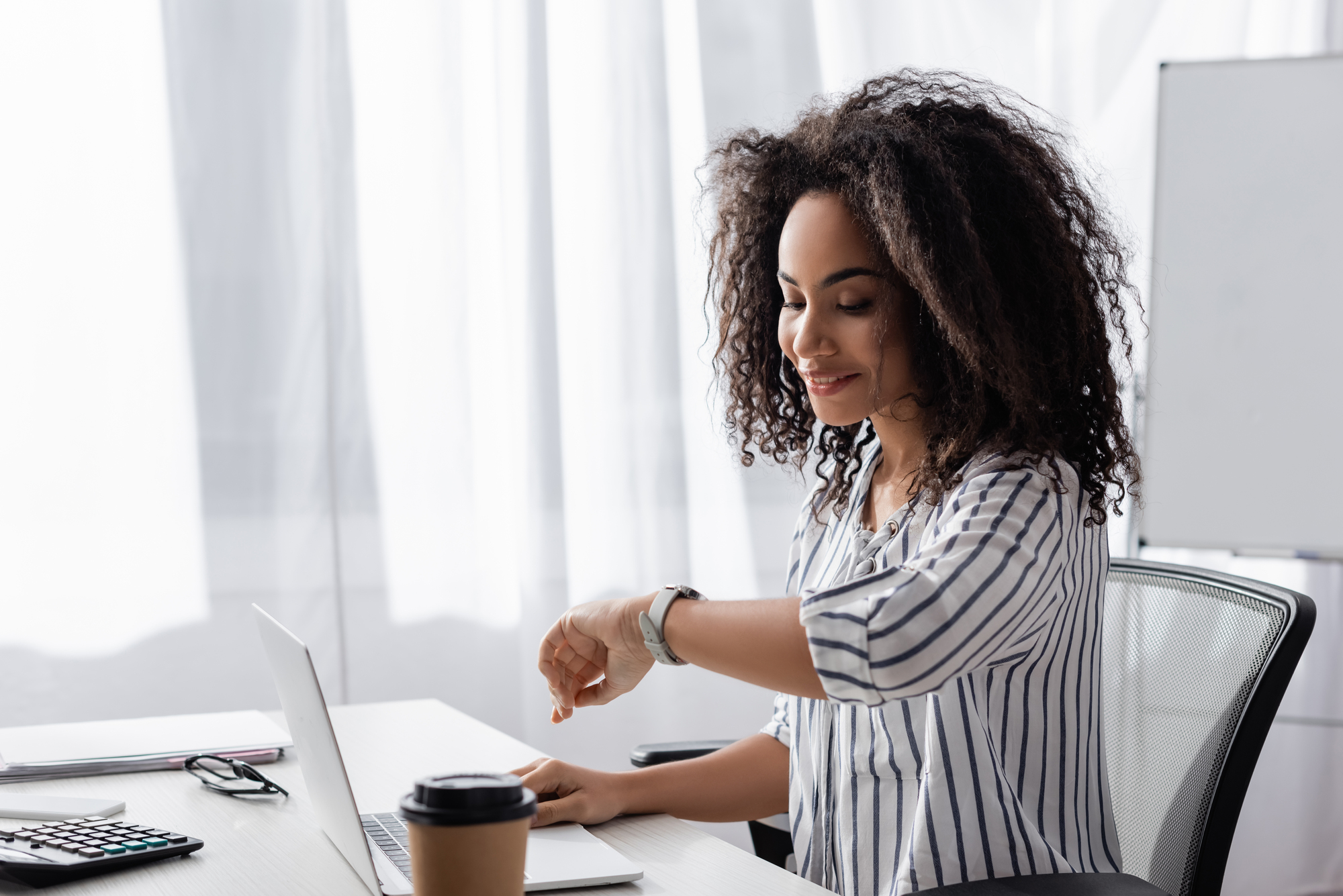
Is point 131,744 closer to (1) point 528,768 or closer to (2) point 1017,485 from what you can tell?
(1) point 528,768

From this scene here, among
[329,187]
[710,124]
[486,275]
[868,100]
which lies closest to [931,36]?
Answer: [710,124]

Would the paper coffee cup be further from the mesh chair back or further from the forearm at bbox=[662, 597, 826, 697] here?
the mesh chair back

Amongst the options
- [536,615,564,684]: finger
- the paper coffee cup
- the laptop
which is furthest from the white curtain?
the paper coffee cup

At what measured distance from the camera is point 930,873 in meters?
0.97

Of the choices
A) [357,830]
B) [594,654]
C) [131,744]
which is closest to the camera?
[357,830]

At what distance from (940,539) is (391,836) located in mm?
494

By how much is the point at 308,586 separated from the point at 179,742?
1.00 meters

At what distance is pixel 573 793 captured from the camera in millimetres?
1016

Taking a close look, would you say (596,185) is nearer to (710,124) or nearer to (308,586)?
(710,124)

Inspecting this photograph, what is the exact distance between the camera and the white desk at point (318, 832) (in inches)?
33.6

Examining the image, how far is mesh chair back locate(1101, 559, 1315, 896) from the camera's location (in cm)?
101

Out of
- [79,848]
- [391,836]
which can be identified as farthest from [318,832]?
[79,848]

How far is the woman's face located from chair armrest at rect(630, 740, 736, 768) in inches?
17.5

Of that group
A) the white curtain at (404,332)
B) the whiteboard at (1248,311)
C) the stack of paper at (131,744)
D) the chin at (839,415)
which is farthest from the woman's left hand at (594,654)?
the whiteboard at (1248,311)
